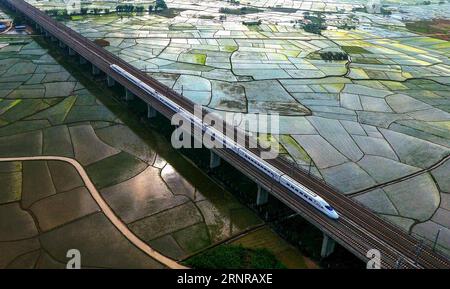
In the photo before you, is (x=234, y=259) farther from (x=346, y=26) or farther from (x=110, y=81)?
(x=346, y=26)

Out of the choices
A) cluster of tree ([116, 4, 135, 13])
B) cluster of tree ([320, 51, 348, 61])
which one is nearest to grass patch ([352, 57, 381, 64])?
cluster of tree ([320, 51, 348, 61])

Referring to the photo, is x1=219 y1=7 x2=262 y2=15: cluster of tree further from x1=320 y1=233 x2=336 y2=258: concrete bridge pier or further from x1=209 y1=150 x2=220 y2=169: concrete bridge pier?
x1=320 y1=233 x2=336 y2=258: concrete bridge pier

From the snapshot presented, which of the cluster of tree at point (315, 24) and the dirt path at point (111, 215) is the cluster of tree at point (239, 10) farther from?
the dirt path at point (111, 215)

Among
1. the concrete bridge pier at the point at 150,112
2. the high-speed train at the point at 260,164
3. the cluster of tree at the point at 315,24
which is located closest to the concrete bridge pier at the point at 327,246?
the high-speed train at the point at 260,164

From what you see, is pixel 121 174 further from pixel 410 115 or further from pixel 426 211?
pixel 410 115
